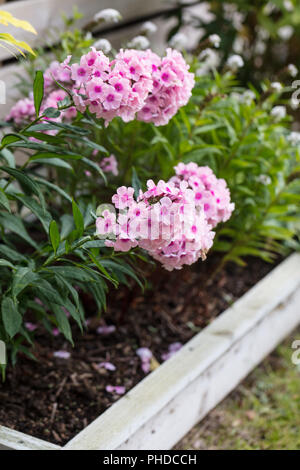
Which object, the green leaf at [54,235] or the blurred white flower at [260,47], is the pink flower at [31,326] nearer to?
the green leaf at [54,235]

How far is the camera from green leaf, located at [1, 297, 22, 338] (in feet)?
5.04

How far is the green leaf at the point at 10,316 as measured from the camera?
1.54 meters

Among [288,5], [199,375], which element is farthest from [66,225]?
[288,5]

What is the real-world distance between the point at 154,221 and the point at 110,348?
907 millimetres

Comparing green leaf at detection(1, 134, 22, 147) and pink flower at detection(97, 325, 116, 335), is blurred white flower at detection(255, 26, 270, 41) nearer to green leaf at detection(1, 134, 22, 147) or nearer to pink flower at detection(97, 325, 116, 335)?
pink flower at detection(97, 325, 116, 335)

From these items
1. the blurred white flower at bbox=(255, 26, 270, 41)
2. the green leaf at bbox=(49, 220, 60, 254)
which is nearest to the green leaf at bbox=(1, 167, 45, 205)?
the green leaf at bbox=(49, 220, 60, 254)

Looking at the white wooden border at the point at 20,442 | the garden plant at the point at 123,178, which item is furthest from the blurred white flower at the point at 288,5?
the white wooden border at the point at 20,442

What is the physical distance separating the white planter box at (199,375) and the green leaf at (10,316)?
0.29m

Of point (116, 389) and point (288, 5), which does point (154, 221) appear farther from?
point (288, 5)

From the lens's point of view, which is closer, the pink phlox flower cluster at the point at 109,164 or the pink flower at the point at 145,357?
the pink phlox flower cluster at the point at 109,164

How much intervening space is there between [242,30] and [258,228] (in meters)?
1.63

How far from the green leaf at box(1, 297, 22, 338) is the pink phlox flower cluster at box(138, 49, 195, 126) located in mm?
573

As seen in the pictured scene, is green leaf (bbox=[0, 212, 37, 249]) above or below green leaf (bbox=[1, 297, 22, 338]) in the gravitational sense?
above

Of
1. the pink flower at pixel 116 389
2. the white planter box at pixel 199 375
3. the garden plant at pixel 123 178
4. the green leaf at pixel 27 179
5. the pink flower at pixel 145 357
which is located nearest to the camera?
the garden plant at pixel 123 178
